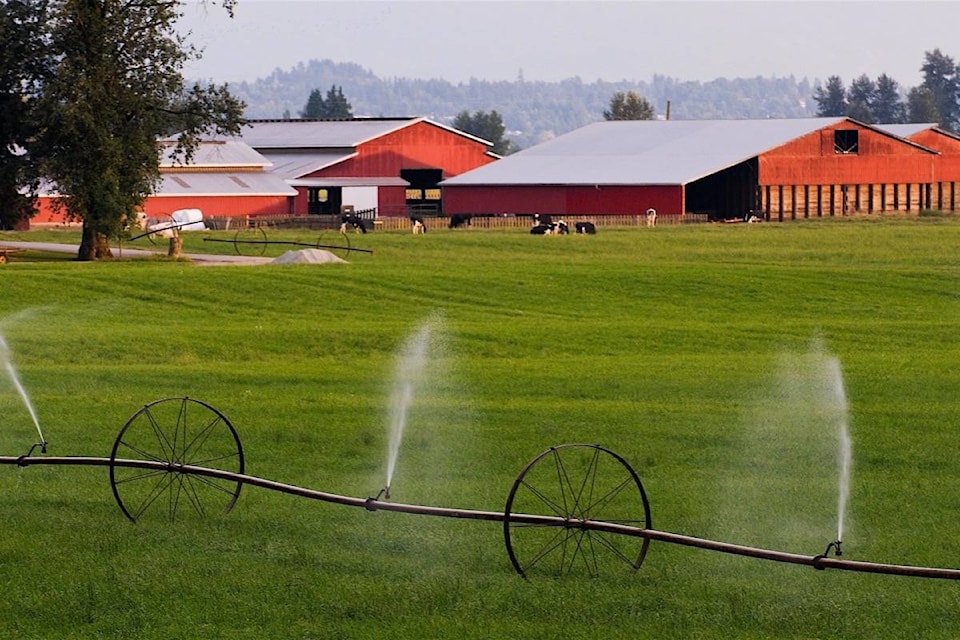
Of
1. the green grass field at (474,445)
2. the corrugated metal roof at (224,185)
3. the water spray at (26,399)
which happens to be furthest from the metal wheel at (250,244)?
the water spray at (26,399)

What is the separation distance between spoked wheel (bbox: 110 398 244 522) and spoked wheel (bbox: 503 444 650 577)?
9.67ft

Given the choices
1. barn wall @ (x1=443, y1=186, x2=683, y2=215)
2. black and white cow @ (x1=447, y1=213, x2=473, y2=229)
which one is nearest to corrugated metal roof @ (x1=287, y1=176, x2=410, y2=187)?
barn wall @ (x1=443, y1=186, x2=683, y2=215)

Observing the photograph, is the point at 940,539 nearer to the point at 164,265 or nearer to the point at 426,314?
the point at 426,314

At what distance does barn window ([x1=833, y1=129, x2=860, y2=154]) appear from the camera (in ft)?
388

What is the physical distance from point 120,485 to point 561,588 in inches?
251

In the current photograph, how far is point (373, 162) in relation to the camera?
130875mm

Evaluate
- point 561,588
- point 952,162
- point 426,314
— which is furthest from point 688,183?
point 561,588

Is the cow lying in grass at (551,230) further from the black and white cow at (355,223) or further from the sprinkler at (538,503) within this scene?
the sprinkler at (538,503)

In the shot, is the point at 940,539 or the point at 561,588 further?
the point at 940,539

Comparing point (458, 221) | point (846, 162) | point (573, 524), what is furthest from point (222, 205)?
point (573, 524)

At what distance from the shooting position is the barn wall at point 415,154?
13000cm

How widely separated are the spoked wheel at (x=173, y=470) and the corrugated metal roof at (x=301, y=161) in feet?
340

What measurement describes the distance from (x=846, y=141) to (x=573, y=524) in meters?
110

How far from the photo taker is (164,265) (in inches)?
2293
